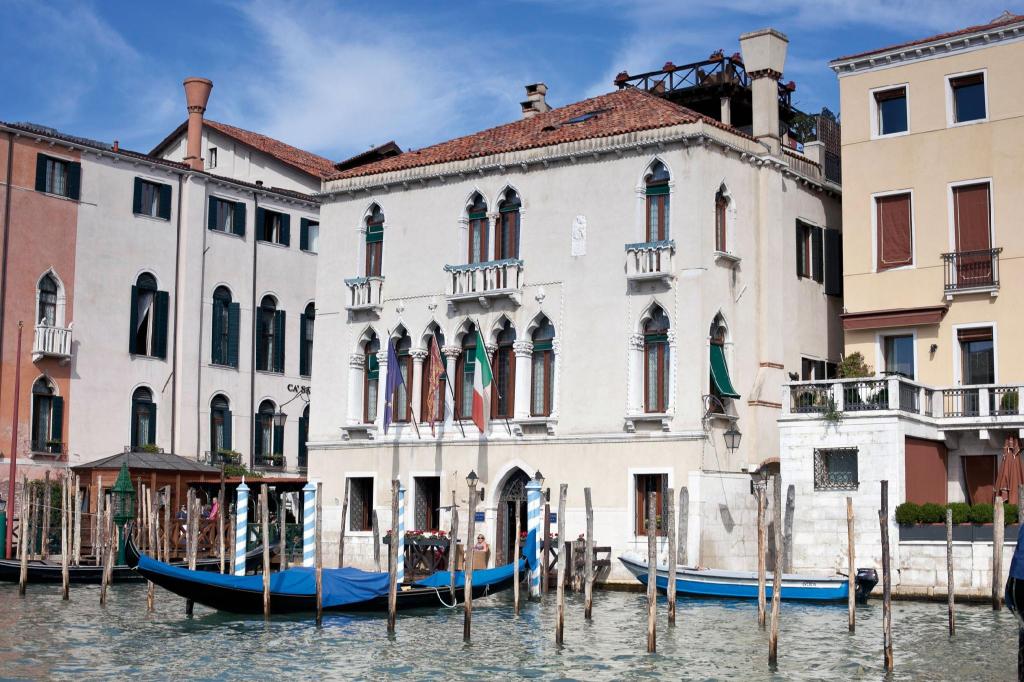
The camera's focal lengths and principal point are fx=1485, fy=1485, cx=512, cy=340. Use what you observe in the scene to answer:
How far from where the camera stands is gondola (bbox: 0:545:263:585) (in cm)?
2650

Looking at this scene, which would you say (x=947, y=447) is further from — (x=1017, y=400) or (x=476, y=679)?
(x=476, y=679)

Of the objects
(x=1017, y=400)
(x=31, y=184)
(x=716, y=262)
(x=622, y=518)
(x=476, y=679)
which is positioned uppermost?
(x=31, y=184)

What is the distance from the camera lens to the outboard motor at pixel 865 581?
75.9ft

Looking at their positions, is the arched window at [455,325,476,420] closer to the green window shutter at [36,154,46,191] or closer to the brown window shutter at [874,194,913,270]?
the brown window shutter at [874,194,913,270]

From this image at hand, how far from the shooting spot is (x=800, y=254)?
2809 cm

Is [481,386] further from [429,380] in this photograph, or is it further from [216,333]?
[216,333]

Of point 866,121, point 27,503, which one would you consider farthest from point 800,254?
point 27,503

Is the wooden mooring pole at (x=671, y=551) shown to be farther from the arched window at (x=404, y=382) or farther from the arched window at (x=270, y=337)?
the arched window at (x=270, y=337)

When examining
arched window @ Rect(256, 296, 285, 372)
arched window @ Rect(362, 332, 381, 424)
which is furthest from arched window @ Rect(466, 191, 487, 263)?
arched window @ Rect(256, 296, 285, 372)

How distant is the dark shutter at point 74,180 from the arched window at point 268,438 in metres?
7.07

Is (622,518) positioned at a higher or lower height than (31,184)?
lower

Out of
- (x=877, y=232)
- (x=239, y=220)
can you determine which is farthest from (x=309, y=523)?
(x=239, y=220)

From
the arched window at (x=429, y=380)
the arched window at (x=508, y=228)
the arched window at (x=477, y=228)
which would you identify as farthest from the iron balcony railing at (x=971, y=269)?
the arched window at (x=429, y=380)

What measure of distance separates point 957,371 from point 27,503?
688 inches
